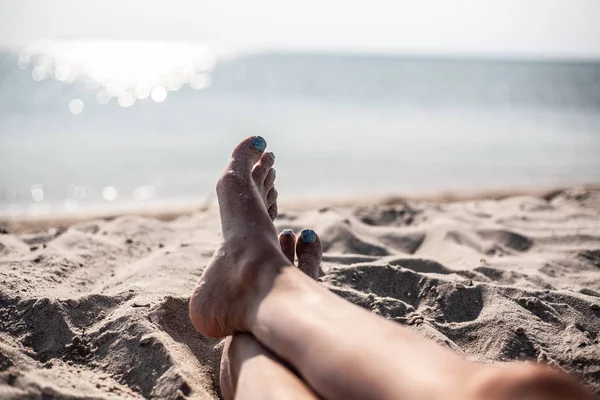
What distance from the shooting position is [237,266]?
1595 mm

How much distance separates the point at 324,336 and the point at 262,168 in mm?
1214

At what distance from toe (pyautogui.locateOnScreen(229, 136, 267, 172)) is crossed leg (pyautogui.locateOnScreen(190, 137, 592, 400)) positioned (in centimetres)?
30

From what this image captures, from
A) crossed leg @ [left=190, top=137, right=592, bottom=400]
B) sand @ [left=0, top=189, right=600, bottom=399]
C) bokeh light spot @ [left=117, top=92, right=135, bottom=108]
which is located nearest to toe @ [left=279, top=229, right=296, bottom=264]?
sand @ [left=0, top=189, right=600, bottom=399]

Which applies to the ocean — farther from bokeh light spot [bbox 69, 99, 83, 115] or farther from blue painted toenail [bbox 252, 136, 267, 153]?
blue painted toenail [bbox 252, 136, 267, 153]

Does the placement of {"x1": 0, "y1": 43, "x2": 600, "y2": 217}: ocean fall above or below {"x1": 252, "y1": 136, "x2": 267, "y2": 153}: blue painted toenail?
below

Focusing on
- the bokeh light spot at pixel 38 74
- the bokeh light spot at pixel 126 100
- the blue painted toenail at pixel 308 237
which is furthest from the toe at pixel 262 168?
the bokeh light spot at pixel 38 74

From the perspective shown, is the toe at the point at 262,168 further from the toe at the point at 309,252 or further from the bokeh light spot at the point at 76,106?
the bokeh light spot at the point at 76,106

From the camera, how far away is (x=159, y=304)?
187cm

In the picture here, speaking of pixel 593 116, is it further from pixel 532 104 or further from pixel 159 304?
pixel 159 304

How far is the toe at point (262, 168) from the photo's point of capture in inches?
89.1

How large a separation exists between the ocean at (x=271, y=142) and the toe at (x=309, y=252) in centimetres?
300

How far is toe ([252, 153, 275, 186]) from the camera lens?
226 centimetres

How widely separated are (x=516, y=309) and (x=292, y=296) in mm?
983

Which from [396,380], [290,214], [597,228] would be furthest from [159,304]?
[597,228]
